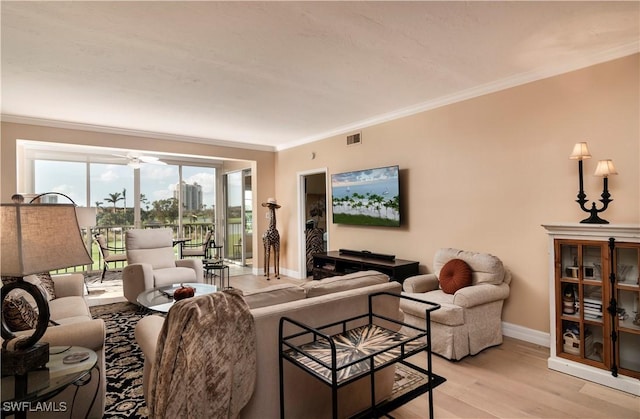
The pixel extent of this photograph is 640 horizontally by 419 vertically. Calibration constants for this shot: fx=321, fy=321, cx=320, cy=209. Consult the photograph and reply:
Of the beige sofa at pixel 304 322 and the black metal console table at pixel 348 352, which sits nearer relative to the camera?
the black metal console table at pixel 348 352

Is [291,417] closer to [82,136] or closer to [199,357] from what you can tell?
[199,357]

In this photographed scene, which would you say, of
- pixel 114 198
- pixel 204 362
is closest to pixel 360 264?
pixel 204 362

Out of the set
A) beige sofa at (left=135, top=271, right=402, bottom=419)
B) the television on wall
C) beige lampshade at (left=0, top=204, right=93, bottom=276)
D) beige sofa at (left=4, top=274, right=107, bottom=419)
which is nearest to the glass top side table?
beige sofa at (left=4, top=274, right=107, bottom=419)

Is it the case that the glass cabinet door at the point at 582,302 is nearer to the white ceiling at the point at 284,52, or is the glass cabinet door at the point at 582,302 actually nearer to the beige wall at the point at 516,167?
the beige wall at the point at 516,167

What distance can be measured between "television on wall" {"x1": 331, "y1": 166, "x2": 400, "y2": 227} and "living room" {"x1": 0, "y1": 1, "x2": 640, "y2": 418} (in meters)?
0.15

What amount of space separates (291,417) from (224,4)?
2398mm

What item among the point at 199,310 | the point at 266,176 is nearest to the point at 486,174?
the point at 199,310

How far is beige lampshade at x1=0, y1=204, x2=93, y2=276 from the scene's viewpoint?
1234mm

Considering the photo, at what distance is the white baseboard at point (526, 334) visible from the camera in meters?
2.99

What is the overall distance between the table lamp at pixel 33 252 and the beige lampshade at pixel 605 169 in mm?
3465

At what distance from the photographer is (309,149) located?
5.73 metres

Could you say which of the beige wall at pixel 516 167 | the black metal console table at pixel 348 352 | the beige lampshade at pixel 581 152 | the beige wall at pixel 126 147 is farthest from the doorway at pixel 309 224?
the black metal console table at pixel 348 352

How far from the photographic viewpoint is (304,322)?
5.71 feet

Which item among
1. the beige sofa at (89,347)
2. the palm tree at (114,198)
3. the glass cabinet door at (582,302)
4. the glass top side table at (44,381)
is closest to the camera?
the glass top side table at (44,381)
